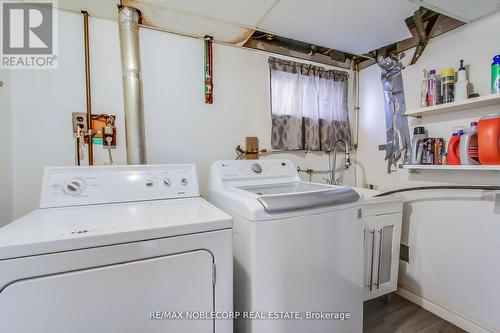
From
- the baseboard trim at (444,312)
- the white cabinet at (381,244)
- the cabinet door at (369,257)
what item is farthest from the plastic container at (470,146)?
the baseboard trim at (444,312)

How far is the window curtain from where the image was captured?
2137mm

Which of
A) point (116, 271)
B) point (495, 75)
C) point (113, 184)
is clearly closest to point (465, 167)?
point (495, 75)

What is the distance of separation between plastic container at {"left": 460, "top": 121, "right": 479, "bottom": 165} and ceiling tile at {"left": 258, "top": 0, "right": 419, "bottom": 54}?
3.07 ft

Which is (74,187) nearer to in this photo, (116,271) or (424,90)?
(116,271)

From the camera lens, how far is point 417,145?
185 cm

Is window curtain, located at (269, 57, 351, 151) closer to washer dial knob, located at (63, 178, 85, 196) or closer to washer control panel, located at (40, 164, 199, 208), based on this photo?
washer control panel, located at (40, 164, 199, 208)

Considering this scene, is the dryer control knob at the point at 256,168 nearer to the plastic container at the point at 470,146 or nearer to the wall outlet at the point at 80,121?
the wall outlet at the point at 80,121

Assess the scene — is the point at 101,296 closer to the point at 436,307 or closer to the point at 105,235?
the point at 105,235

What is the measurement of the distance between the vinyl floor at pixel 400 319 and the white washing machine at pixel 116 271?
54.0 inches

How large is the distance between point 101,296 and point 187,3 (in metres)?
1.66

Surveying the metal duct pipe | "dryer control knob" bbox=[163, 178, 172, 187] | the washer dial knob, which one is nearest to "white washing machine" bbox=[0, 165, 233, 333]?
the washer dial knob

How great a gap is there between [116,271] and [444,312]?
2.31 meters

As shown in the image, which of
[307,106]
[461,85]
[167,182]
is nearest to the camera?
[167,182]

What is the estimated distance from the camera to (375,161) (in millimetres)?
2342
